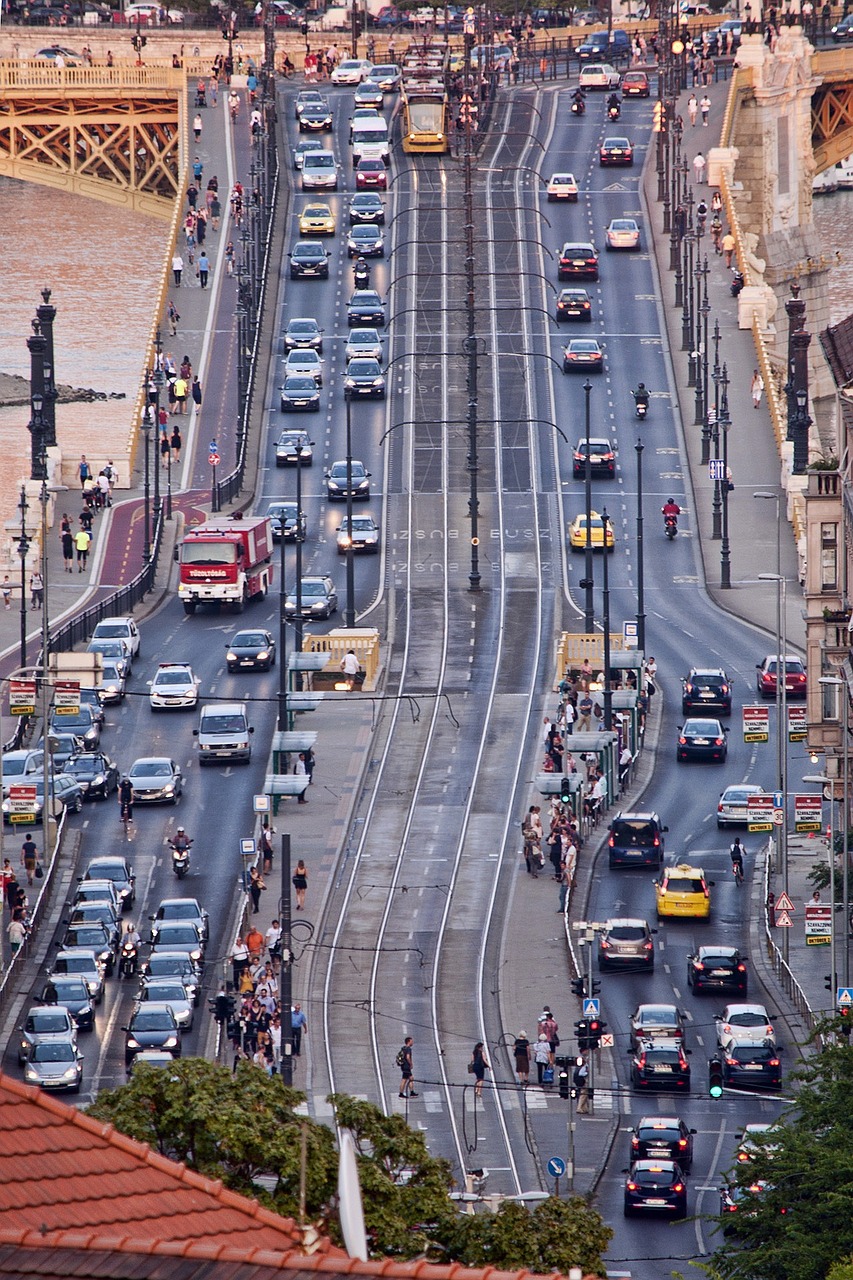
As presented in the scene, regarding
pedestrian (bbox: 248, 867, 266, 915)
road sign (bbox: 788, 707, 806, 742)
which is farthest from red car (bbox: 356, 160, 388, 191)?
pedestrian (bbox: 248, 867, 266, 915)

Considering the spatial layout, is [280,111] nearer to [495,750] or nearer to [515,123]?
[515,123]

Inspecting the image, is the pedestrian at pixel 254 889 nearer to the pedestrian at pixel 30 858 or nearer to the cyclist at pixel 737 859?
the pedestrian at pixel 30 858

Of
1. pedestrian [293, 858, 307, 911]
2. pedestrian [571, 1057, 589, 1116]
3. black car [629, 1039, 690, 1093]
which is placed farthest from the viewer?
pedestrian [293, 858, 307, 911]

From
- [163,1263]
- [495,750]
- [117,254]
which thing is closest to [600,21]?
[117,254]

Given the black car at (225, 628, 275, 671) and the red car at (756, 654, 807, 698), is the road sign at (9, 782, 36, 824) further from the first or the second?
the red car at (756, 654, 807, 698)

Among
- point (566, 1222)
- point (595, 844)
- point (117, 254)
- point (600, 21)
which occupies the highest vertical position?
point (600, 21)

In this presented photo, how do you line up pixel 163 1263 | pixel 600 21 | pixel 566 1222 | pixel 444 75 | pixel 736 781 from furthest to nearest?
pixel 600 21
pixel 444 75
pixel 736 781
pixel 566 1222
pixel 163 1263
